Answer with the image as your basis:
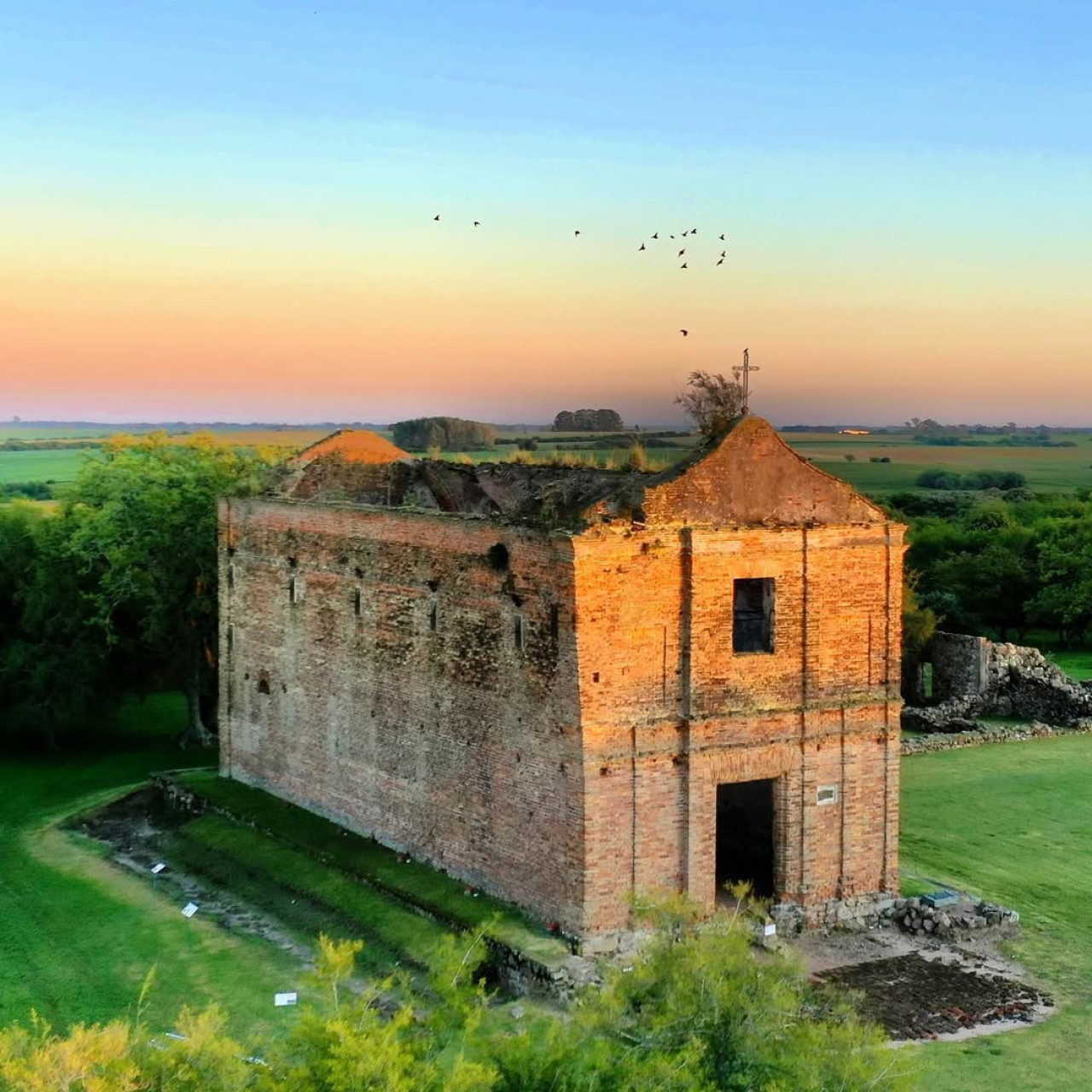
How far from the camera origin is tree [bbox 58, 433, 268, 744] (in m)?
33.8

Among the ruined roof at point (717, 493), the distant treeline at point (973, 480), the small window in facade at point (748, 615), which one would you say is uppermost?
the ruined roof at point (717, 493)

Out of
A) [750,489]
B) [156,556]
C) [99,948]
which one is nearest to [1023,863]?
[750,489]

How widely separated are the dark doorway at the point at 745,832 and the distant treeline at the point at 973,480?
8756 centimetres

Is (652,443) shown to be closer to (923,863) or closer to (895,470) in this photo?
(923,863)

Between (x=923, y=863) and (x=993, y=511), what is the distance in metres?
46.1

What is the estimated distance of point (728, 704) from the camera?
18969mm

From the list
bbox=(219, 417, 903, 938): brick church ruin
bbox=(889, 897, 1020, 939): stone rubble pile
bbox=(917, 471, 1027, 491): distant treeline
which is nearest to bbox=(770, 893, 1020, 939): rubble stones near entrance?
bbox=(889, 897, 1020, 939): stone rubble pile

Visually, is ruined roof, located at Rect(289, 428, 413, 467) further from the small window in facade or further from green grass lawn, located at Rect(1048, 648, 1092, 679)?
green grass lawn, located at Rect(1048, 648, 1092, 679)

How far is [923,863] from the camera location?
74.3 feet

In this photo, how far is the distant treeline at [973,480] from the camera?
108m

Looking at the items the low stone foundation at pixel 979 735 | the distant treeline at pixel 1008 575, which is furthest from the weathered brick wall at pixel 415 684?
the distant treeline at pixel 1008 575

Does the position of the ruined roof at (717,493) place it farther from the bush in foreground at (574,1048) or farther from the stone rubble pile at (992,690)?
the stone rubble pile at (992,690)

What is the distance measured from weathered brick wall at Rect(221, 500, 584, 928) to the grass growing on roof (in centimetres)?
29

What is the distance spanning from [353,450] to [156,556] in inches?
362
